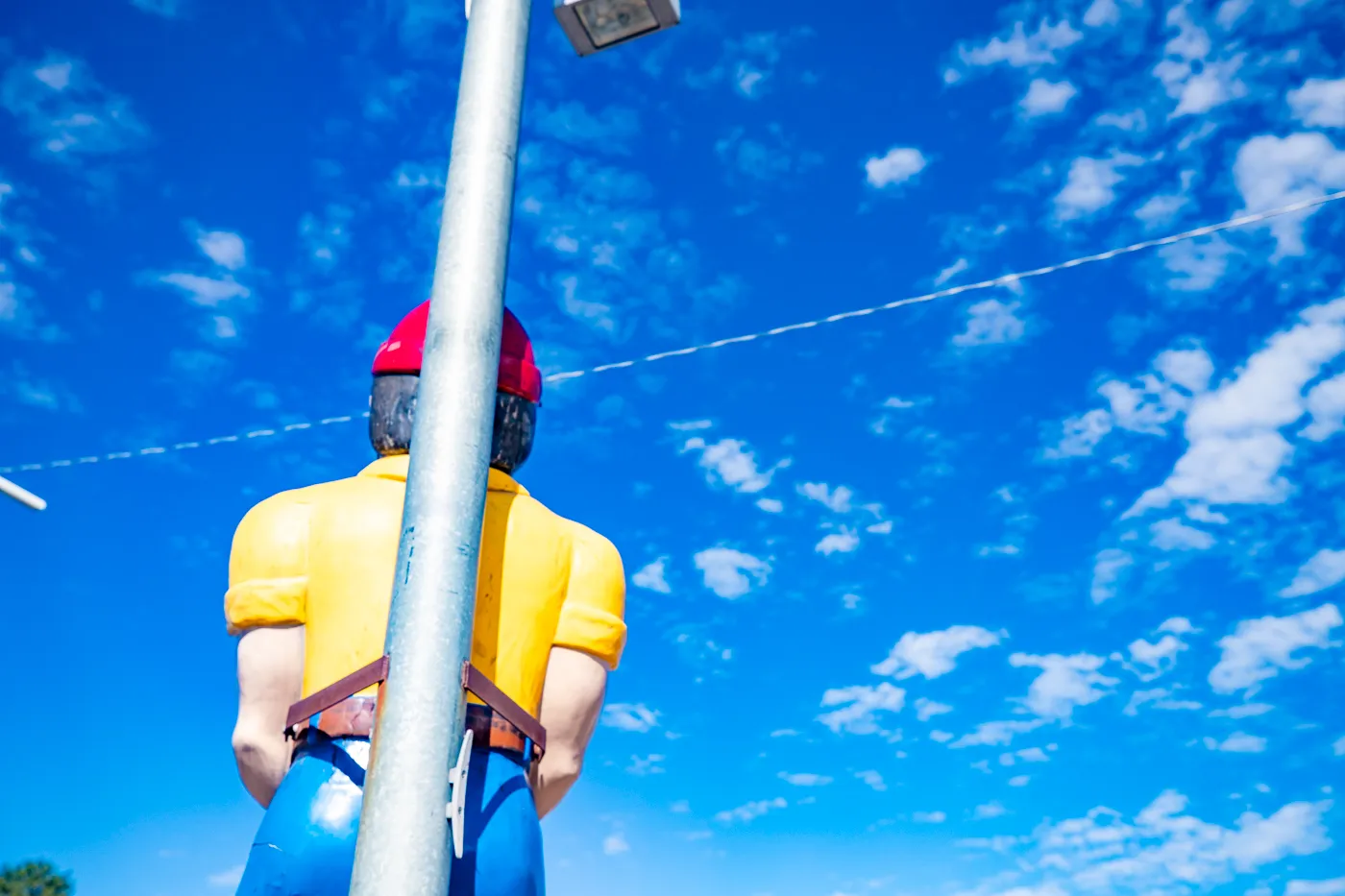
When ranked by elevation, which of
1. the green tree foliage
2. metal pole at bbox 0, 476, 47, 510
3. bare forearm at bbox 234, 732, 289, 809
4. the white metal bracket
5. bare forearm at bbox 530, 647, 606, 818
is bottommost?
the white metal bracket

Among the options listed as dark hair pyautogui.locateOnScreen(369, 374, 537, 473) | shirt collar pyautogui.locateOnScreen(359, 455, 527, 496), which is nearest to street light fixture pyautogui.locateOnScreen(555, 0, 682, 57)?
dark hair pyautogui.locateOnScreen(369, 374, 537, 473)

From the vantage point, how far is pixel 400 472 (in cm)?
345

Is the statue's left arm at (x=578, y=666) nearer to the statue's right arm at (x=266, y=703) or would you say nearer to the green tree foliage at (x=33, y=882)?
the statue's right arm at (x=266, y=703)

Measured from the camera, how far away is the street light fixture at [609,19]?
2.97 metres

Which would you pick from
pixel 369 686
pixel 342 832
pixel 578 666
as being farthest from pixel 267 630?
pixel 578 666

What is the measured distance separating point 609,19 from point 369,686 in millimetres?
1759

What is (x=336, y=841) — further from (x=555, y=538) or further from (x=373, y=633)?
(x=555, y=538)

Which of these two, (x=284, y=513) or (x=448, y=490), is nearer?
(x=448, y=490)

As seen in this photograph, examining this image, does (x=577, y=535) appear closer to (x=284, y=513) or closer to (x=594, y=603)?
(x=594, y=603)

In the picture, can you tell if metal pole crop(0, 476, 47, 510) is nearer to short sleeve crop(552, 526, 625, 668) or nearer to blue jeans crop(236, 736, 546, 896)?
blue jeans crop(236, 736, 546, 896)

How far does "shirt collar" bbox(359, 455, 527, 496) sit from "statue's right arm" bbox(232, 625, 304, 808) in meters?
0.52

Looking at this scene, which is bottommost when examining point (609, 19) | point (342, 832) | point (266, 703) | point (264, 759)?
point (342, 832)

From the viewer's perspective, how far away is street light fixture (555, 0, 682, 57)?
297 cm

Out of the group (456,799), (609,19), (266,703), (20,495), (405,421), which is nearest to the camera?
(456,799)
